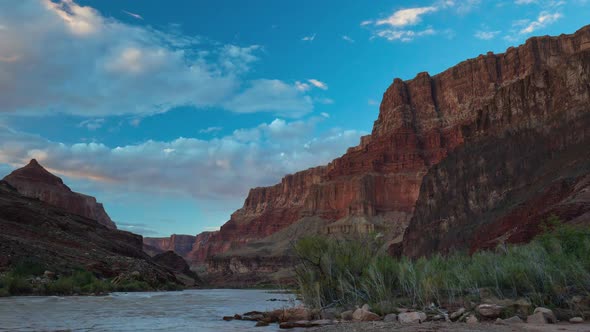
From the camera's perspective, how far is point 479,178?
64500mm

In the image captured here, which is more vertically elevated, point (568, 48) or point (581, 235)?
point (568, 48)

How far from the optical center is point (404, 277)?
14.5m

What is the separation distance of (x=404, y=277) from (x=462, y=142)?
244ft

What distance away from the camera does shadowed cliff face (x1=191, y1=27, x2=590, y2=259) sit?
54438 mm

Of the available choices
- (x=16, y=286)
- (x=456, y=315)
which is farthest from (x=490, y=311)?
(x=16, y=286)

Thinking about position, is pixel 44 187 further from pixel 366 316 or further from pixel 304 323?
pixel 366 316

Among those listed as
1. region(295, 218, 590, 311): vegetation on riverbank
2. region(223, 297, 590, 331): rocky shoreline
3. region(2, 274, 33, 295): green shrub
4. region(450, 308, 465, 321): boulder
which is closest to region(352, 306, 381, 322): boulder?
region(223, 297, 590, 331): rocky shoreline

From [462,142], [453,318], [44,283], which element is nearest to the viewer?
[453,318]

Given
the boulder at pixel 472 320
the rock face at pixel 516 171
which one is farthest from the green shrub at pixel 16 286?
the rock face at pixel 516 171

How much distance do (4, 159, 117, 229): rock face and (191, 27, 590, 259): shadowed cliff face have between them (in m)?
79.7

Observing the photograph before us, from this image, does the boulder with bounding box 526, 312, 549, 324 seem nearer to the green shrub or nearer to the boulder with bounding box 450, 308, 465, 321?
the boulder with bounding box 450, 308, 465, 321

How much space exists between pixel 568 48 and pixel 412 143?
52192mm

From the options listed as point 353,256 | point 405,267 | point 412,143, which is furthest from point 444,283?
point 412,143

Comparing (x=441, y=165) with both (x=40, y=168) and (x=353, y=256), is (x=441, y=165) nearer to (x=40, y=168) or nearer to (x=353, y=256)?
(x=353, y=256)
